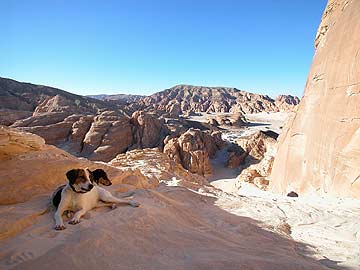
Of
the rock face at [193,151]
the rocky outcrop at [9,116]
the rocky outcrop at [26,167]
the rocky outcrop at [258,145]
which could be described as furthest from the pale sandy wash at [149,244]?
the rocky outcrop at [9,116]

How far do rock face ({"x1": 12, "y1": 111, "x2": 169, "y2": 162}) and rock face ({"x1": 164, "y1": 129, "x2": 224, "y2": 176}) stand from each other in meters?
3.85

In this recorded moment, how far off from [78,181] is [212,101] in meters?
89.1

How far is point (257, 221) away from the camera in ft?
15.0

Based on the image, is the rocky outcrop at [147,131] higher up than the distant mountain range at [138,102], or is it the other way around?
the distant mountain range at [138,102]

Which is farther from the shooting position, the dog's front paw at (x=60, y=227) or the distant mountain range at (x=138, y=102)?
the distant mountain range at (x=138, y=102)

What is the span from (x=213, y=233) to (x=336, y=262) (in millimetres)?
1455

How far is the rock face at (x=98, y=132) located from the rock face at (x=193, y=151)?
385 centimetres

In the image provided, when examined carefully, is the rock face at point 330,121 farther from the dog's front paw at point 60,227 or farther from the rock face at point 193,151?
the rock face at point 193,151

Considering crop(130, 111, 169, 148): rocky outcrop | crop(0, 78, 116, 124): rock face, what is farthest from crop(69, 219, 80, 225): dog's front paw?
crop(0, 78, 116, 124): rock face

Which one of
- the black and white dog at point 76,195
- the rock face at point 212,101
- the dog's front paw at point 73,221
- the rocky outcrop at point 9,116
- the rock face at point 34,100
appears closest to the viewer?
the dog's front paw at point 73,221

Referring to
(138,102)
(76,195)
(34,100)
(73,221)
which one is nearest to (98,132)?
(34,100)

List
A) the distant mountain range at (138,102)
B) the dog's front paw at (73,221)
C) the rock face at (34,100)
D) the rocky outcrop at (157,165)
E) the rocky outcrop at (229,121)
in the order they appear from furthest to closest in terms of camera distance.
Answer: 1. the rocky outcrop at (229,121)
2. the distant mountain range at (138,102)
3. the rock face at (34,100)
4. the rocky outcrop at (157,165)
5. the dog's front paw at (73,221)

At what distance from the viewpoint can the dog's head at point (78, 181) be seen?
3334 millimetres

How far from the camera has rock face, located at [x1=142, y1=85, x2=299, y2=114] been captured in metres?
77.2
